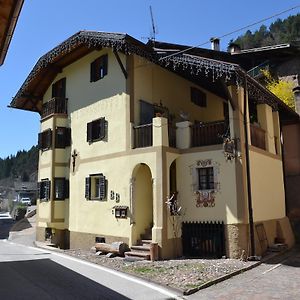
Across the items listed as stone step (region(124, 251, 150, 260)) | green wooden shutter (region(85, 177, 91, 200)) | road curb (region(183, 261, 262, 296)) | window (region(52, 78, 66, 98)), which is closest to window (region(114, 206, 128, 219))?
stone step (region(124, 251, 150, 260))

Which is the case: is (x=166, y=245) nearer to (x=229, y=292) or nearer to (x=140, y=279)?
(x=140, y=279)

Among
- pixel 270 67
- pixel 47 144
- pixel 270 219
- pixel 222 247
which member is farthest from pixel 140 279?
pixel 270 67

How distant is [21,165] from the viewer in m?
128

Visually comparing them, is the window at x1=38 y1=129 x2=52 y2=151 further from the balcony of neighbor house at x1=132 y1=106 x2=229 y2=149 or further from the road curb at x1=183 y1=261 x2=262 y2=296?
the road curb at x1=183 y1=261 x2=262 y2=296

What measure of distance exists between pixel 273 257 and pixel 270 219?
243 cm

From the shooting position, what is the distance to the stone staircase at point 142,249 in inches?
603

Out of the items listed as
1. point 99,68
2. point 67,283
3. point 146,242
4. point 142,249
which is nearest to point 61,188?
point 99,68

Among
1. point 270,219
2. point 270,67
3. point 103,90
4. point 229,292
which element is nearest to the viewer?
point 229,292

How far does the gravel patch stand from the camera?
11344 millimetres

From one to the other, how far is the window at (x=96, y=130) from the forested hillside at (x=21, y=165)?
100394mm

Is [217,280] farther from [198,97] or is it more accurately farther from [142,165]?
[198,97]

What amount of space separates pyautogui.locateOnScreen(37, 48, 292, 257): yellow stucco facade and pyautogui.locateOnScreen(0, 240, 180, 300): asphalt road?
321cm

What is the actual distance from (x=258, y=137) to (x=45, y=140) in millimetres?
12334

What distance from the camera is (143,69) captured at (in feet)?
60.6
